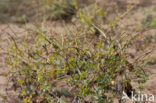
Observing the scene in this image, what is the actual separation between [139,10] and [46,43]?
265 cm

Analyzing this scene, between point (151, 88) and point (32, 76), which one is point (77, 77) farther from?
point (151, 88)

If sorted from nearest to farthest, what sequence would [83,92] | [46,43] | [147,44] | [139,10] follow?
[83,92], [46,43], [147,44], [139,10]

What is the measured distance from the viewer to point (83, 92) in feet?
6.04

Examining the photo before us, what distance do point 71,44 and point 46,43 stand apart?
225mm

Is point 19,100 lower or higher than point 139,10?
lower

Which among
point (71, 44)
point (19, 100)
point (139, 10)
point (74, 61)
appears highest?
point (139, 10)

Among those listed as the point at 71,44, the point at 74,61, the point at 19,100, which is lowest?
the point at 19,100

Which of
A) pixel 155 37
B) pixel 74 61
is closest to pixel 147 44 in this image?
pixel 155 37

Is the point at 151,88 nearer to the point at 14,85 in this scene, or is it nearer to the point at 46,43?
the point at 46,43

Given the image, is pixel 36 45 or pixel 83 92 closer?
pixel 83 92

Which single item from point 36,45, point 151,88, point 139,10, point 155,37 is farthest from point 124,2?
point 36,45

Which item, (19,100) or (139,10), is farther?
(139,10)

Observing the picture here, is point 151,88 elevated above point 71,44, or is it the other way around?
point 71,44

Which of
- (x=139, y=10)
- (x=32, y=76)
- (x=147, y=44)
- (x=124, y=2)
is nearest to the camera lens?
(x=32, y=76)
